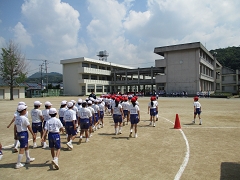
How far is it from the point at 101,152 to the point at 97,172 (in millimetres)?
1528

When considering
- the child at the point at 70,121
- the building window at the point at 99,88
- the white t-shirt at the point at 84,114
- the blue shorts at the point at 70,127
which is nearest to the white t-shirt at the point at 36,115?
the child at the point at 70,121

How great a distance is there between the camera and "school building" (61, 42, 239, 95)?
4622cm

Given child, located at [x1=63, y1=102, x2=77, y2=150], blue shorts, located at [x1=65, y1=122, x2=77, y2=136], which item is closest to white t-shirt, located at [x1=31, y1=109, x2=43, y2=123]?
child, located at [x1=63, y1=102, x2=77, y2=150]

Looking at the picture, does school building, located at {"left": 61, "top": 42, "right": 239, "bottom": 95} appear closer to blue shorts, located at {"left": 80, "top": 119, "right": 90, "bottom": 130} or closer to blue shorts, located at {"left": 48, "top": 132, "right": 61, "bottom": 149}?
Result: blue shorts, located at {"left": 80, "top": 119, "right": 90, "bottom": 130}

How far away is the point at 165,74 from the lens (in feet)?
162

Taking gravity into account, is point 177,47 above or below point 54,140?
above

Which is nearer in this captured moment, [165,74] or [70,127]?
[70,127]

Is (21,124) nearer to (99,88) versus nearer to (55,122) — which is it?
(55,122)

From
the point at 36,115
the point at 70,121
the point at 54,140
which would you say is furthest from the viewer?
the point at 36,115

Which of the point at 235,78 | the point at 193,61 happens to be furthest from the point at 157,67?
the point at 235,78

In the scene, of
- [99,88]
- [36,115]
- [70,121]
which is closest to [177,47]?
[99,88]

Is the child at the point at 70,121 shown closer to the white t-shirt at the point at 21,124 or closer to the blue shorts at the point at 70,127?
the blue shorts at the point at 70,127

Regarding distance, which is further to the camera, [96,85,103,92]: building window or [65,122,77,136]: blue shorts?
[96,85,103,92]: building window

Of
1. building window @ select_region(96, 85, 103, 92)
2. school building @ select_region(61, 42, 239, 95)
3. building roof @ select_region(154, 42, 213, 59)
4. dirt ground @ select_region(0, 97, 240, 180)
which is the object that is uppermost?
building roof @ select_region(154, 42, 213, 59)
